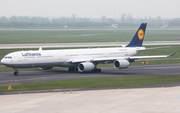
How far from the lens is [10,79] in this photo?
4641 cm

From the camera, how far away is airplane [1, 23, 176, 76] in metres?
51.0

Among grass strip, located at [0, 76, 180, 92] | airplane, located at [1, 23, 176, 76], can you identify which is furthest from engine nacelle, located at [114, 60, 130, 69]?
grass strip, located at [0, 76, 180, 92]

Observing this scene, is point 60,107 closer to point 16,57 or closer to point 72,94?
point 72,94

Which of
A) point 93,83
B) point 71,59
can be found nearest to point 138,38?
point 71,59

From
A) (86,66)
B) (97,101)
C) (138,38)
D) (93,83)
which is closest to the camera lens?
(97,101)

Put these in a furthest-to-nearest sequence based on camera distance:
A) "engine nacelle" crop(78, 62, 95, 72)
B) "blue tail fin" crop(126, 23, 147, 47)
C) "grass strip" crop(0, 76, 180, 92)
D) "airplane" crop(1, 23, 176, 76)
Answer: "blue tail fin" crop(126, 23, 147, 47)
"engine nacelle" crop(78, 62, 95, 72)
"airplane" crop(1, 23, 176, 76)
"grass strip" crop(0, 76, 180, 92)

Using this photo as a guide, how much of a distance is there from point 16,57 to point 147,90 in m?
23.8

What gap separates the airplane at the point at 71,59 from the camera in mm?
50969

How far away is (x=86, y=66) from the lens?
53.9 m

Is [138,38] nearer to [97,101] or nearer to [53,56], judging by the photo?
[53,56]

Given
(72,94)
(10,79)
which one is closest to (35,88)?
(72,94)

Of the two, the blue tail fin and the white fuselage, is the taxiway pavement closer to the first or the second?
the white fuselage

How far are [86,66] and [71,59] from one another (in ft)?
12.6

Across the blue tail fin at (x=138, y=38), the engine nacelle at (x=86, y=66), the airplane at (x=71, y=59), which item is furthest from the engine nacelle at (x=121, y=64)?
the blue tail fin at (x=138, y=38)
